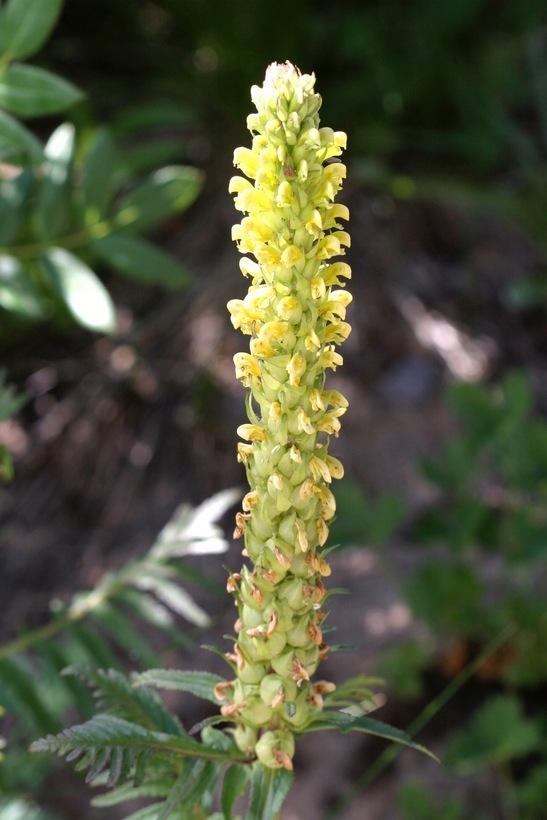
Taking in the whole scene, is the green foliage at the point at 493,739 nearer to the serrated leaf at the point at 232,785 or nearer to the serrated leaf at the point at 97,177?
the serrated leaf at the point at 232,785

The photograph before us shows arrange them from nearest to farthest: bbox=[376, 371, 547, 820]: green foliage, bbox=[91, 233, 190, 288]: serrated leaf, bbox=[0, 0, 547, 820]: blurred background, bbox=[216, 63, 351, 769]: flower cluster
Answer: bbox=[216, 63, 351, 769]: flower cluster, bbox=[91, 233, 190, 288]: serrated leaf, bbox=[0, 0, 547, 820]: blurred background, bbox=[376, 371, 547, 820]: green foliage

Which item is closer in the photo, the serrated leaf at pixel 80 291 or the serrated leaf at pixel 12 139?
the serrated leaf at pixel 12 139

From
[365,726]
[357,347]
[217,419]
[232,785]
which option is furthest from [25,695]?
[357,347]

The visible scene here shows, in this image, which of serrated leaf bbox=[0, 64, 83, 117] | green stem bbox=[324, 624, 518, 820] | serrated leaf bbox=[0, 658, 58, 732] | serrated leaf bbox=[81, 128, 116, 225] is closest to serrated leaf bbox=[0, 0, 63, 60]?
serrated leaf bbox=[0, 64, 83, 117]

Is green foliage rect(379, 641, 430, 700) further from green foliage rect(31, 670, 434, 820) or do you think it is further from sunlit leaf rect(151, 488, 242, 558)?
green foliage rect(31, 670, 434, 820)

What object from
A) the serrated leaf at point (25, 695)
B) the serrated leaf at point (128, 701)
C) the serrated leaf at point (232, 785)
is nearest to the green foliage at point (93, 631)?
A: the serrated leaf at point (25, 695)

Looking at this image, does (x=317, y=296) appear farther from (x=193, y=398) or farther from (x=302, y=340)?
(x=193, y=398)
